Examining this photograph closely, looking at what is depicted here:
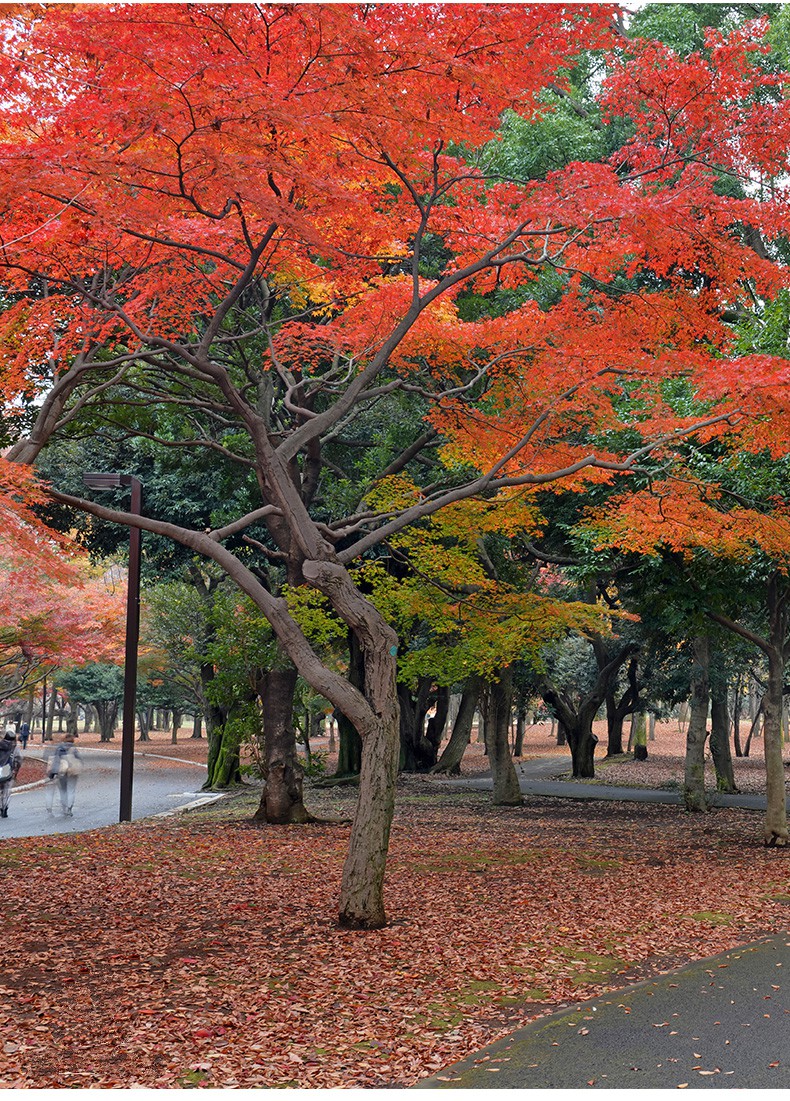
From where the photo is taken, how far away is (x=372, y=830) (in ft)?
27.2

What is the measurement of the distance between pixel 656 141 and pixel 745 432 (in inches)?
160

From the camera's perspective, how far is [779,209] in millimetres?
11570

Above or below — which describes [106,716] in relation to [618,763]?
below

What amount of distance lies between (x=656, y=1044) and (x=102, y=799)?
2223 centimetres

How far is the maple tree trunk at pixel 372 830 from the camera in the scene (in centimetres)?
830

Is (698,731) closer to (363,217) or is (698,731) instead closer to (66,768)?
(66,768)

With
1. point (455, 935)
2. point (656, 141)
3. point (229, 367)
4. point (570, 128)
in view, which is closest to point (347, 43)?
point (656, 141)

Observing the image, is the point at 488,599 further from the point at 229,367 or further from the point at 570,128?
the point at 570,128

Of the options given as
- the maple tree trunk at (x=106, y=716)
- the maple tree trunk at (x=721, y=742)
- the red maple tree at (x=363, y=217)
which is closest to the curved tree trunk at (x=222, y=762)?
the maple tree trunk at (x=721, y=742)

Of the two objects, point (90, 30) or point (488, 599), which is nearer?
point (90, 30)

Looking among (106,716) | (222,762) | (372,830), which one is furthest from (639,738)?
(106,716)

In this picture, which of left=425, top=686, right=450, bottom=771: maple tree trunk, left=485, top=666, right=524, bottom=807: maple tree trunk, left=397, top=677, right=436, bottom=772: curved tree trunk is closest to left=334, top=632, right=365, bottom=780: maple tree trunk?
left=397, top=677, right=436, bottom=772: curved tree trunk

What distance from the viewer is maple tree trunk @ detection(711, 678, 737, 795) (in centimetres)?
2530

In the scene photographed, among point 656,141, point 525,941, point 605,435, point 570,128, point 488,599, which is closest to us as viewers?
point 525,941
